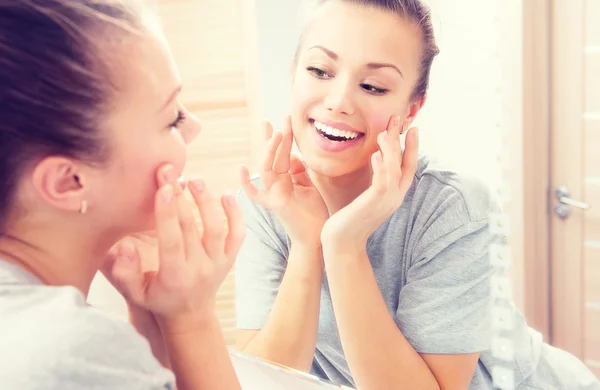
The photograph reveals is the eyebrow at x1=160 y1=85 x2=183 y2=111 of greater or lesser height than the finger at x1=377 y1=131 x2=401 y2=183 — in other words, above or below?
above

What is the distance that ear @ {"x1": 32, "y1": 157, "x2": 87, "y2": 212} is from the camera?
0.46 meters

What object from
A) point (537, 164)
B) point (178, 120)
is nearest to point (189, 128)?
point (178, 120)

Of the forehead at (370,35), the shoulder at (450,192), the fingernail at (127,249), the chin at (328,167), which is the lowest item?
the fingernail at (127,249)

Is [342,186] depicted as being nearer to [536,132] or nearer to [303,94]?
[303,94]

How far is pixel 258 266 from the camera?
699 mm

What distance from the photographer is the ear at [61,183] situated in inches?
18.0

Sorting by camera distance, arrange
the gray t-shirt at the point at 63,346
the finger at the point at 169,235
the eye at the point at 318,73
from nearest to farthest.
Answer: the gray t-shirt at the point at 63,346 < the finger at the point at 169,235 < the eye at the point at 318,73

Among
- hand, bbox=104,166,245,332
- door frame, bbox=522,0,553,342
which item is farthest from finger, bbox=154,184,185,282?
door frame, bbox=522,0,553,342

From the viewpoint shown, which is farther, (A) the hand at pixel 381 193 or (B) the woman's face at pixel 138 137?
(A) the hand at pixel 381 193

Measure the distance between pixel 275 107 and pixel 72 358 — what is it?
37 cm

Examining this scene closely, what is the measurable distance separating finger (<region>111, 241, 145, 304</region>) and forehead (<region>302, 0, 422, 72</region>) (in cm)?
30

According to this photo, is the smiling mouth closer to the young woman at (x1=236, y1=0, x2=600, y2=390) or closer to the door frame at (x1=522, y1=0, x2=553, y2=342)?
the young woman at (x1=236, y1=0, x2=600, y2=390)

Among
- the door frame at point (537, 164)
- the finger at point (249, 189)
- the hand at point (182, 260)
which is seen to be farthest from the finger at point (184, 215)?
the door frame at point (537, 164)

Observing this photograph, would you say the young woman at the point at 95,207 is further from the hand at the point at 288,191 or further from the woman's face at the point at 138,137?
the hand at the point at 288,191
